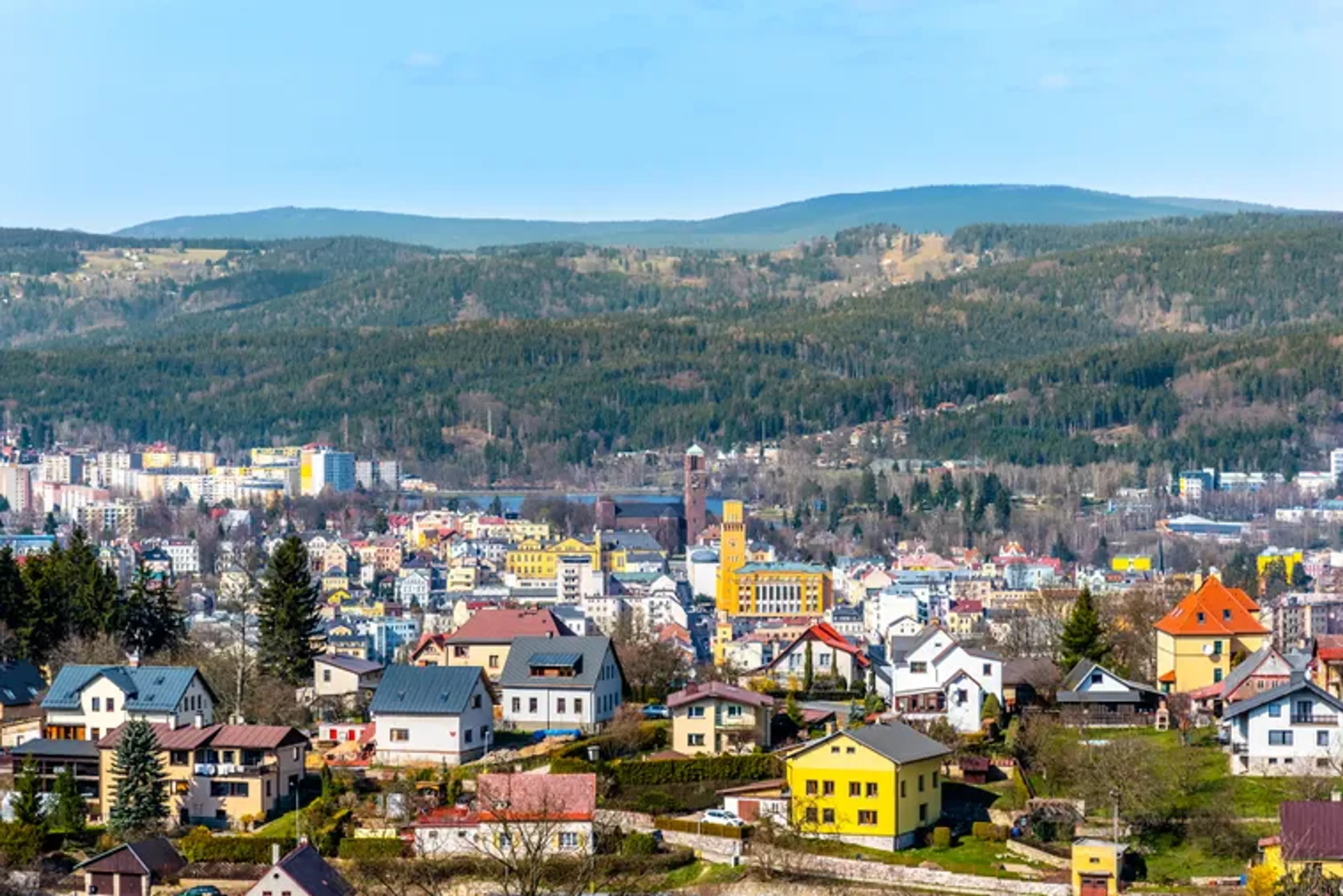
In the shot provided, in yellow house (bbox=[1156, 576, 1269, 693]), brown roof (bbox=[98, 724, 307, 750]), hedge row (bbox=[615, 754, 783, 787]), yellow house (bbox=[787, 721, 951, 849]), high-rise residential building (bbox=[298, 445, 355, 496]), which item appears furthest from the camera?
high-rise residential building (bbox=[298, 445, 355, 496])

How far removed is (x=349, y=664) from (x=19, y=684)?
710 centimetres

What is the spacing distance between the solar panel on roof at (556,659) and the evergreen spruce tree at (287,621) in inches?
232

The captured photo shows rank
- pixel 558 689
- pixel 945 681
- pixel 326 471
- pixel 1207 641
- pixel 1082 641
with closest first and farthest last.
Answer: pixel 558 689
pixel 945 681
pixel 1082 641
pixel 1207 641
pixel 326 471

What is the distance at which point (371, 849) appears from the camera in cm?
4062

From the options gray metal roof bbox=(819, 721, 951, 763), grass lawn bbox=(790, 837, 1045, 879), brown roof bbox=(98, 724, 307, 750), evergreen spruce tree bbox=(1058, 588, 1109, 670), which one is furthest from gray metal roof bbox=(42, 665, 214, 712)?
evergreen spruce tree bbox=(1058, 588, 1109, 670)

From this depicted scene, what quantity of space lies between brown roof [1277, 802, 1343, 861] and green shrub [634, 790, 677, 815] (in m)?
9.26

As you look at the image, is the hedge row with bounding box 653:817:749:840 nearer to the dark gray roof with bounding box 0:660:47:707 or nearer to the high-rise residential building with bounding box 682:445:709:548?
the dark gray roof with bounding box 0:660:47:707

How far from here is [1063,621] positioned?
5875cm

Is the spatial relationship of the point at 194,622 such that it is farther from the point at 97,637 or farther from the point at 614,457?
the point at 614,457

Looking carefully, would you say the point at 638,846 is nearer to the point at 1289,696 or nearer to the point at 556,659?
the point at 556,659

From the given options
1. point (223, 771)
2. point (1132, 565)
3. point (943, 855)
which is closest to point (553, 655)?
point (223, 771)

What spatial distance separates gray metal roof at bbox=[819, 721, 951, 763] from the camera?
4109 centimetres

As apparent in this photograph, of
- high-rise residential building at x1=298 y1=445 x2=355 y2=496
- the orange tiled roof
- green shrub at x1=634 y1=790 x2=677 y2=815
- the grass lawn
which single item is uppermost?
the orange tiled roof

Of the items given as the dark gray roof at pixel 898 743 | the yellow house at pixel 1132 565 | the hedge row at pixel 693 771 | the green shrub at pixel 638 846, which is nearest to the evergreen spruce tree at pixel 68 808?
the hedge row at pixel 693 771
